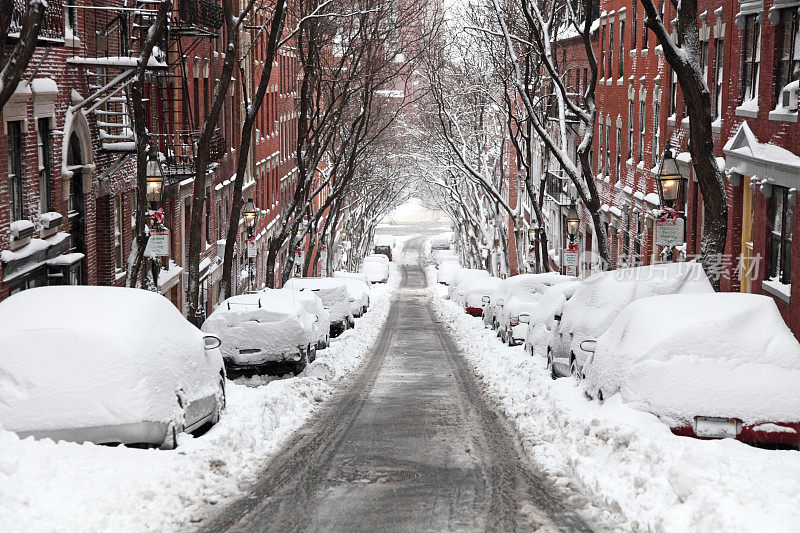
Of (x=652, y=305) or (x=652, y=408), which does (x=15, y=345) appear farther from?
(x=652, y=305)

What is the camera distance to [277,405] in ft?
44.3

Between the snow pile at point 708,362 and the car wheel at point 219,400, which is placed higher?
the snow pile at point 708,362

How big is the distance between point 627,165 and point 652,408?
25592mm

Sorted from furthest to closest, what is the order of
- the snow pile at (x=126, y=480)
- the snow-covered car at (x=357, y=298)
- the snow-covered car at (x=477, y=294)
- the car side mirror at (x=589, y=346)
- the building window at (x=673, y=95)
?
the snow-covered car at (x=357, y=298), the snow-covered car at (x=477, y=294), the building window at (x=673, y=95), the car side mirror at (x=589, y=346), the snow pile at (x=126, y=480)

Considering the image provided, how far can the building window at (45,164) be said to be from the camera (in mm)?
19109

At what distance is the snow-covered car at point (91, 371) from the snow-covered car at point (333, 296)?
63.5 ft

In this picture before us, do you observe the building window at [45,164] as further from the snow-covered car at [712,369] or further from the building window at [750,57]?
the building window at [750,57]

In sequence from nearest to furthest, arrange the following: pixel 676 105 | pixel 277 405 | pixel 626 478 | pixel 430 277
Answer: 1. pixel 626 478
2. pixel 277 405
3. pixel 676 105
4. pixel 430 277

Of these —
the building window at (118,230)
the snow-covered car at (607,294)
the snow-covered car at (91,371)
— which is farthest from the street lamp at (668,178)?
the snow-covered car at (91,371)

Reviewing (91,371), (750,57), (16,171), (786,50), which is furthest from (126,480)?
(750,57)

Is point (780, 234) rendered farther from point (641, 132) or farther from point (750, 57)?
point (641, 132)

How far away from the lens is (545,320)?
19.3m

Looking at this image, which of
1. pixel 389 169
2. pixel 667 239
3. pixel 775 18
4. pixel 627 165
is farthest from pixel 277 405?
pixel 389 169

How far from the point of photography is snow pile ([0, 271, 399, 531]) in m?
7.26
